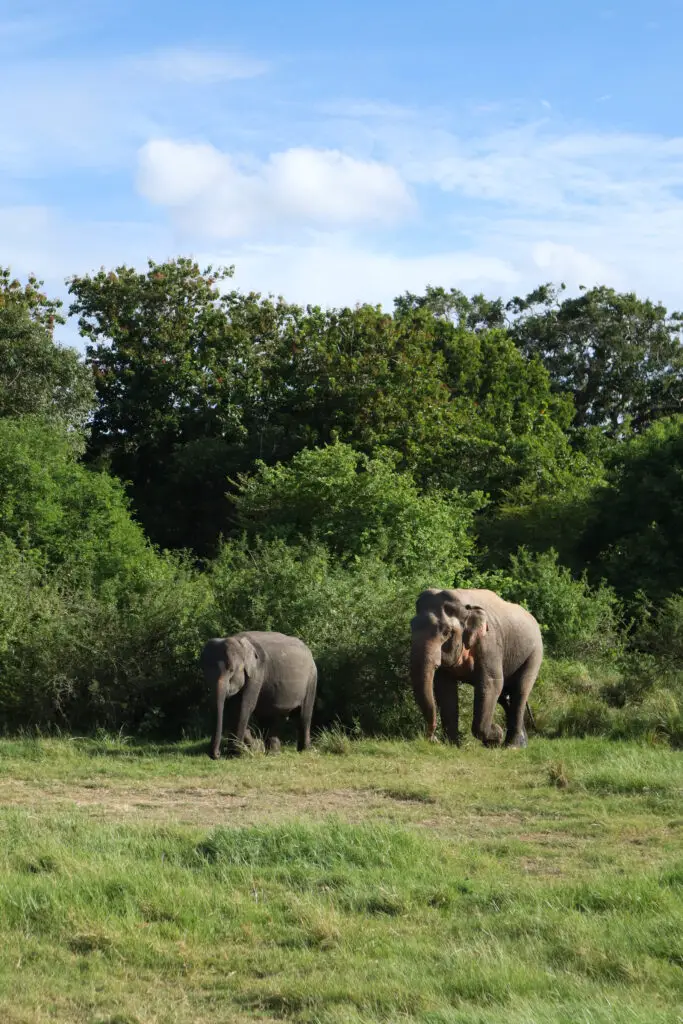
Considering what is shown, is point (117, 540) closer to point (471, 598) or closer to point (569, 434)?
point (471, 598)

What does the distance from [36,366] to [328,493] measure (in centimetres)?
1097

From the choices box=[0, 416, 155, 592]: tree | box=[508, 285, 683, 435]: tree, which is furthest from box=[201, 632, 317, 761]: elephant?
box=[508, 285, 683, 435]: tree

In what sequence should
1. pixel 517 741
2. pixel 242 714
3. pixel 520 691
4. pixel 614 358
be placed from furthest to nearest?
1. pixel 614 358
2. pixel 520 691
3. pixel 517 741
4. pixel 242 714

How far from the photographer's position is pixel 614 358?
46812mm

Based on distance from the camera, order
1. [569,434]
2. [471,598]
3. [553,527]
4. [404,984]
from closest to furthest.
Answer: [404,984] < [471,598] < [553,527] < [569,434]

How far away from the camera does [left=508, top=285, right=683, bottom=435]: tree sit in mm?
46312

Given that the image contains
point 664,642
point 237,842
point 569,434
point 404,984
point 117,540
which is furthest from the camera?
point 569,434

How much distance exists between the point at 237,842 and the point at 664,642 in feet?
37.9

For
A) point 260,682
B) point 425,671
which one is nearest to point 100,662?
point 260,682

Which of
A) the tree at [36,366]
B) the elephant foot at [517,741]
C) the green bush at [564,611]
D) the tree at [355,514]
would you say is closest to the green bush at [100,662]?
the elephant foot at [517,741]

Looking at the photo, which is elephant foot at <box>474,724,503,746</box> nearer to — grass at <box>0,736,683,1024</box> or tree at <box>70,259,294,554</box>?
grass at <box>0,736,683,1024</box>

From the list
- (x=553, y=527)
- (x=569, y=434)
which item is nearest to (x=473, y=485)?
(x=553, y=527)

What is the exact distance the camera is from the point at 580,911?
809 centimetres

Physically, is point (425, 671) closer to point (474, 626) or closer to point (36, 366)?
point (474, 626)
